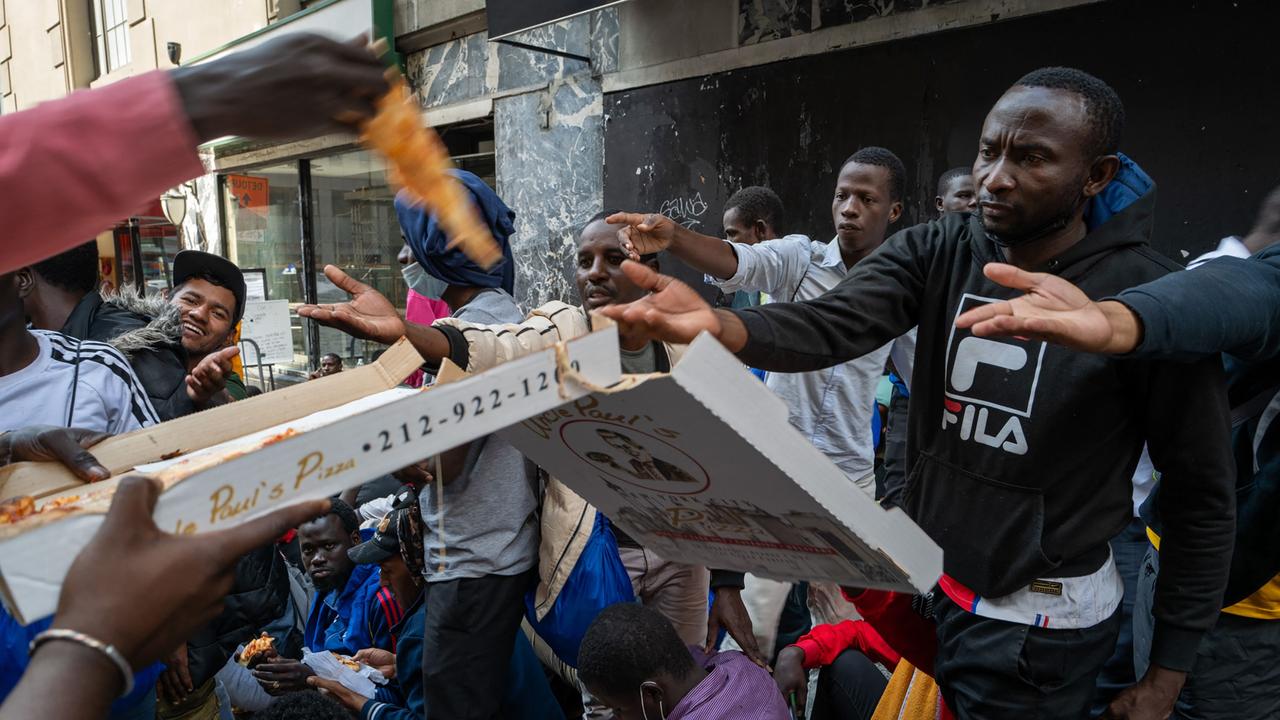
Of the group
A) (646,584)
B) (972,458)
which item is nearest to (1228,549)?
(972,458)

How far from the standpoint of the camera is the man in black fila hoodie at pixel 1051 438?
4.83ft

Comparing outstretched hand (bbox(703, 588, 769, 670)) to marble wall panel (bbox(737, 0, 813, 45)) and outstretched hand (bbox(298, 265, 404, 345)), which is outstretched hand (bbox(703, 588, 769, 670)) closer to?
outstretched hand (bbox(298, 265, 404, 345))

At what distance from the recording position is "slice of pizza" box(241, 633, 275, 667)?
11.1 ft

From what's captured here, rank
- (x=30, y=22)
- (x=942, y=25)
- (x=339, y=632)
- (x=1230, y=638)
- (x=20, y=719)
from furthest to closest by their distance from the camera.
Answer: (x=30, y=22) < (x=942, y=25) < (x=339, y=632) < (x=1230, y=638) < (x=20, y=719)

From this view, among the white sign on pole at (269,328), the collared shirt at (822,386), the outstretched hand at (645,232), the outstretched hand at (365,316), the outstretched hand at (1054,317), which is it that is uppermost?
the outstretched hand at (645,232)

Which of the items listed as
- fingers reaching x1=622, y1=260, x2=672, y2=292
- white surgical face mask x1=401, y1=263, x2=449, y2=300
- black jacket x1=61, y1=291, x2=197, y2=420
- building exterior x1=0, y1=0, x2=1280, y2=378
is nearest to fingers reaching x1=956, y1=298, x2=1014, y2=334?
fingers reaching x1=622, y1=260, x2=672, y2=292

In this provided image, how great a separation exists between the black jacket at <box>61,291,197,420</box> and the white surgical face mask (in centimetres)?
91

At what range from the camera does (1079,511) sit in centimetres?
150

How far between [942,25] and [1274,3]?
1535 mm

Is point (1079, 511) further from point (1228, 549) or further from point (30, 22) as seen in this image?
point (30, 22)

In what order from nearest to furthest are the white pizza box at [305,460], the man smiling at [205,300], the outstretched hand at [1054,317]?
the white pizza box at [305,460] < the outstretched hand at [1054,317] < the man smiling at [205,300]

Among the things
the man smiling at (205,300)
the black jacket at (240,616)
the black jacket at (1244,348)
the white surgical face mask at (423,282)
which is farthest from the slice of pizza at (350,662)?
the black jacket at (1244,348)

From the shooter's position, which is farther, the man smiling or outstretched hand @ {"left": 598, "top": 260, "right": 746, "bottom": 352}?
the man smiling

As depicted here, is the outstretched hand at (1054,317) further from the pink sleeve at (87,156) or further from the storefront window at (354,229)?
the storefront window at (354,229)
